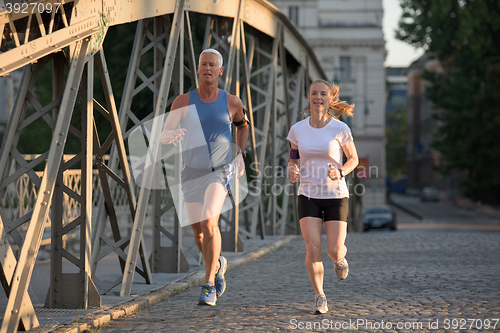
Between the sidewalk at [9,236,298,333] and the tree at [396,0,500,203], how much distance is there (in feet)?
92.0

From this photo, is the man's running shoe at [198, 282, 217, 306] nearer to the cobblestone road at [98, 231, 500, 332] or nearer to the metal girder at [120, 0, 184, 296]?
the cobblestone road at [98, 231, 500, 332]

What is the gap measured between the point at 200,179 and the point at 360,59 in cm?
5566

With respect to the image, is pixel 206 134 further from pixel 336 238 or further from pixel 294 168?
pixel 336 238

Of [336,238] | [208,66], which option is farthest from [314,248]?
[208,66]

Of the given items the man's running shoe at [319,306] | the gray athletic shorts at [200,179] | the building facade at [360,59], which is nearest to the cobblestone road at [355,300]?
the man's running shoe at [319,306]

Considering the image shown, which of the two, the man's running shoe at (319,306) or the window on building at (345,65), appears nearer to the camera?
the man's running shoe at (319,306)

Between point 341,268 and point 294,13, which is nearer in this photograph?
point 341,268

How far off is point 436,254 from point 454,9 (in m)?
26.5

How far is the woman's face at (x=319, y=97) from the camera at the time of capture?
606cm

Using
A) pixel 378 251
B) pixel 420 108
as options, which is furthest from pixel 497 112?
pixel 420 108

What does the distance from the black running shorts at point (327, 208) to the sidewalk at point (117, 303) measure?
1754mm

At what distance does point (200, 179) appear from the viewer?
20.9 ft

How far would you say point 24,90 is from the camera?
5609 mm

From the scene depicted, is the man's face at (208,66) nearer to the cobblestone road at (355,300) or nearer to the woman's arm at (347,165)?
the woman's arm at (347,165)
